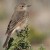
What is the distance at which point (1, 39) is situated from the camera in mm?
11250

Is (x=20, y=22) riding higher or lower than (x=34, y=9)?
lower

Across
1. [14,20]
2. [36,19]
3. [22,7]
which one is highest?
[36,19]

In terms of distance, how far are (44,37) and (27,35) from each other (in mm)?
6179

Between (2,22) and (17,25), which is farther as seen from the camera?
(2,22)

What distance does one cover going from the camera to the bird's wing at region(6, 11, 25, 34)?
31.7 ft

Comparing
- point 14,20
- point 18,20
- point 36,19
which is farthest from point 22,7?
point 36,19

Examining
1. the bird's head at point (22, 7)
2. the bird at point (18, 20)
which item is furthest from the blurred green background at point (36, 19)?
the bird at point (18, 20)

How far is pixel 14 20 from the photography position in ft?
32.1

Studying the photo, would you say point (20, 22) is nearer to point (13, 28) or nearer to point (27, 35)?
point (13, 28)

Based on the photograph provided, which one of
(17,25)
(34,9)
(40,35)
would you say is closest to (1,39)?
(17,25)

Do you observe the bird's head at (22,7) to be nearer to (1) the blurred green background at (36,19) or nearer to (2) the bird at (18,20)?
(2) the bird at (18,20)

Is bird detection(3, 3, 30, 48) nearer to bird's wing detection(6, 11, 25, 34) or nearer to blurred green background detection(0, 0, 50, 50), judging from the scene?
bird's wing detection(6, 11, 25, 34)

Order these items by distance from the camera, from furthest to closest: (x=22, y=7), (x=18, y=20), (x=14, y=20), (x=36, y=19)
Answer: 1. (x=36, y=19)
2. (x=22, y=7)
3. (x=18, y=20)
4. (x=14, y=20)

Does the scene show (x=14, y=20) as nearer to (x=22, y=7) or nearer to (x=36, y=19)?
(x=22, y=7)
